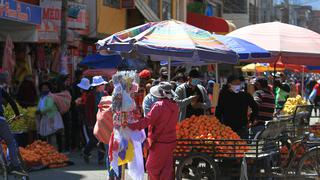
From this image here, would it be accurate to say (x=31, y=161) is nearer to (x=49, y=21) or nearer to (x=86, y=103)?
(x=86, y=103)

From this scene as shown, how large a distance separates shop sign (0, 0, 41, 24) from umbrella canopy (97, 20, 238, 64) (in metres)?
5.45

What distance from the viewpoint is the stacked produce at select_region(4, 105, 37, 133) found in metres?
12.0

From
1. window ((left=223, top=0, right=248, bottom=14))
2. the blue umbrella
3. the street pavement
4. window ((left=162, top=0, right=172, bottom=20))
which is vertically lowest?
the street pavement

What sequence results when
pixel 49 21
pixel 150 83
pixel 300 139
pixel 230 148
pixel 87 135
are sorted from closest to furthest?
pixel 230 148, pixel 300 139, pixel 150 83, pixel 87 135, pixel 49 21

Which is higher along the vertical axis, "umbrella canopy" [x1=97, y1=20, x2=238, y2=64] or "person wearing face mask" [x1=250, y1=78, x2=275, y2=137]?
"umbrella canopy" [x1=97, y1=20, x2=238, y2=64]

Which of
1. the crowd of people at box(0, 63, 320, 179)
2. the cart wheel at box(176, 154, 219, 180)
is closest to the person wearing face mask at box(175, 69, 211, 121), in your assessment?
the crowd of people at box(0, 63, 320, 179)

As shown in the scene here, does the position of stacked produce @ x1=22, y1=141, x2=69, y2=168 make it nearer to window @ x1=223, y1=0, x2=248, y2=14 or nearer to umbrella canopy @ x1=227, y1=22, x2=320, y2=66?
umbrella canopy @ x1=227, y1=22, x2=320, y2=66

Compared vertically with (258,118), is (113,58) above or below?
above

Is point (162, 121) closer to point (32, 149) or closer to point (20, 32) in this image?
point (32, 149)

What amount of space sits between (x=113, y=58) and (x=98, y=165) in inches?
265

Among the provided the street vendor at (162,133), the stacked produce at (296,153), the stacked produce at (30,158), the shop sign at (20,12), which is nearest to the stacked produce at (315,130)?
the stacked produce at (296,153)

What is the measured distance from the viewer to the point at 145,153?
9.22 meters

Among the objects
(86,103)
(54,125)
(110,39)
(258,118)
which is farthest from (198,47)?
(54,125)

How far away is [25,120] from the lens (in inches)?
503
